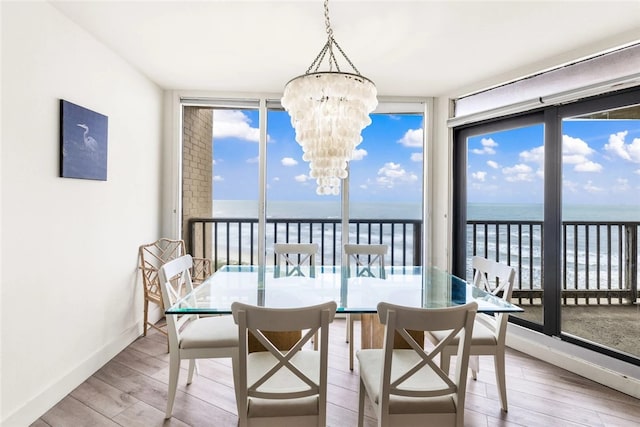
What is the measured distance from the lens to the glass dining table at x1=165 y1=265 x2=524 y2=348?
188cm

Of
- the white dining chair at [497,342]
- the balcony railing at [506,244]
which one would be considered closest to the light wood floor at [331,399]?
the white dining chair at [497,342]

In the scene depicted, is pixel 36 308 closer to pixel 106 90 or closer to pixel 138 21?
pixel 106 90

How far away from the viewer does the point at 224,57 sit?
275 centimetres

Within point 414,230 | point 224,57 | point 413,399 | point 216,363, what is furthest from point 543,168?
point 216,363

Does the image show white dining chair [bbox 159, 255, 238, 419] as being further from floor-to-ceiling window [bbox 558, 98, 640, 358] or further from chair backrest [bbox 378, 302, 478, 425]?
floor-to-ceiling window [bbox 558, 98, 640, 358]

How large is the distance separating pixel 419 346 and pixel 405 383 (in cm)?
28

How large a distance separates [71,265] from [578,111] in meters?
3.92

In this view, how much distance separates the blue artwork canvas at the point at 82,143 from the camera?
2.13 meters

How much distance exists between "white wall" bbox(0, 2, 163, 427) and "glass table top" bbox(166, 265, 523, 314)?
89 centimetres

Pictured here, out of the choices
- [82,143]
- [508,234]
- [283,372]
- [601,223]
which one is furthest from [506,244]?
[82,143]

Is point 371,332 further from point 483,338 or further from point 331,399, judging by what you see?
point 483,338

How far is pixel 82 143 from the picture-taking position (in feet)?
7.52

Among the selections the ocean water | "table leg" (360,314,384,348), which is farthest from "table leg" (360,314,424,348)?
the ocean water

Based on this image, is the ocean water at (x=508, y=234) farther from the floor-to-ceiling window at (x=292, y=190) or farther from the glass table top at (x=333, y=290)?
the glass table top at (x=333, y=290)
